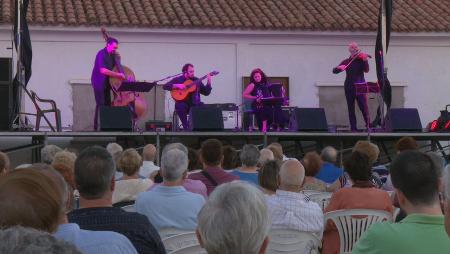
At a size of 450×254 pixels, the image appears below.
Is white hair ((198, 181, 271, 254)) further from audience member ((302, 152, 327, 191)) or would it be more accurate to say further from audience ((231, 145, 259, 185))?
audience member ((302, 152, 327, 191))

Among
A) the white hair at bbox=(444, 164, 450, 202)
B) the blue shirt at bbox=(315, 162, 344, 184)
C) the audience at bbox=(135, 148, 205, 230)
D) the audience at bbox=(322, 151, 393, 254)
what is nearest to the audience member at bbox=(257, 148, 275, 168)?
the blue shirt at bbox=(315, 162, 344, 184)

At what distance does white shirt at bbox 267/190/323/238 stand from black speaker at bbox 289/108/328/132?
8383mm

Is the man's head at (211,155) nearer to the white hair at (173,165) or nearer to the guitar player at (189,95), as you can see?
the white hair at (173,165)

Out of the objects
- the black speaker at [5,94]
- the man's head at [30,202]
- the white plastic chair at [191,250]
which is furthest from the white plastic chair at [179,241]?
the black speaker at [5,94]

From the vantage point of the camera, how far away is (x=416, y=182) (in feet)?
11.3

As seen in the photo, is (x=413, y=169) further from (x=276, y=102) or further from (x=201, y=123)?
(x=276, y=102)

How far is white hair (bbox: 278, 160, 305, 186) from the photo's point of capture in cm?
528

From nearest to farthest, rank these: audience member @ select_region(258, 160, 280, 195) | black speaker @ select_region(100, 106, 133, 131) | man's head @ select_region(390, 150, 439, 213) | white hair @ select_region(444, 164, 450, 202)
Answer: white hair @ select_region(444, 164, 450, 202) → man's head @ select_region(390, 150, 439, 213) → audience member @ select_region(258, 160, 280, 195) → black speaker @ select_region(100, 106, 133, 131)

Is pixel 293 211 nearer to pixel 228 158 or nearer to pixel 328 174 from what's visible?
pixel 228 158

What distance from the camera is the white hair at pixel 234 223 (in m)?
2.50

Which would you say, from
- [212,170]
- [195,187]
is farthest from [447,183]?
[212,170]

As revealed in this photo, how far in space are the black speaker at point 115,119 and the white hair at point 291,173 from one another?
24.8ft

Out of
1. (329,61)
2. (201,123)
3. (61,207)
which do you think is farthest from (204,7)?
(61,207)

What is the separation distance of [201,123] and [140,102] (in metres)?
1.57
